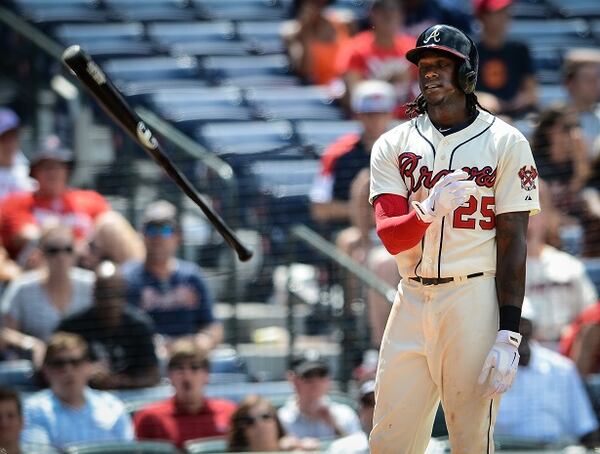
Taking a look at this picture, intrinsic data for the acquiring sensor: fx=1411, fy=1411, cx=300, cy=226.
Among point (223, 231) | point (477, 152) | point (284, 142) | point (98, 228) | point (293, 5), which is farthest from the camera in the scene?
point (293, 5)

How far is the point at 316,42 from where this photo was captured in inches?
411

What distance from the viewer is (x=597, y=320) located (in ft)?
25.2

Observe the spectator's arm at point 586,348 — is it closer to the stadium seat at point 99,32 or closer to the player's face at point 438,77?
the player's face at point 438,77

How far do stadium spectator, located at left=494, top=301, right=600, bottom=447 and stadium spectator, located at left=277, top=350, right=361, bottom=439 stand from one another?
2.64ft

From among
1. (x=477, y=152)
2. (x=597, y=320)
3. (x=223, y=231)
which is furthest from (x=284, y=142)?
(x=477, y=152)

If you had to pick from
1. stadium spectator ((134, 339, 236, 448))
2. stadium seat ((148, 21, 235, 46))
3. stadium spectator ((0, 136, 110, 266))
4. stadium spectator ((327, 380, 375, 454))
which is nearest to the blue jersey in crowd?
stadium spectator ((0, 136, 110, 266))

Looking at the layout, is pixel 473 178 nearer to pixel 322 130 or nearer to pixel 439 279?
pixel 439 279

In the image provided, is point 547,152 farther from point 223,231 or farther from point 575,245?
point 223,231

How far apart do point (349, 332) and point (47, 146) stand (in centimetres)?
215

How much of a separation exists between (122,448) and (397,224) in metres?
2.85

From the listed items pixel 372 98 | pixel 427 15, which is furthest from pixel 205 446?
pixel 427 15

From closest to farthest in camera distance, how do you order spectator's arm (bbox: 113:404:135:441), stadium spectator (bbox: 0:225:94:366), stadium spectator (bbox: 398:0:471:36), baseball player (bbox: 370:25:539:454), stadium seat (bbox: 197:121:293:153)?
baseball player (bbox: 370:25:539:454) → spectator's arm (bbox: 113:404:135:441) → stadium spectator (bbox: 0:225:94:366) → stadium seat (bbox: 197:121:293:153) → stadium spectator (bbox: 398:0:471:36)

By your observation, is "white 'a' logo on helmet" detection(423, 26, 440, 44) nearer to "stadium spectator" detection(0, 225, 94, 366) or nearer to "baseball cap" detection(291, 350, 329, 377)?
"baseball cap" detection(291, 350, 329, 377)

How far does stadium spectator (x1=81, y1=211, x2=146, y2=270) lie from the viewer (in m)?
8.27
